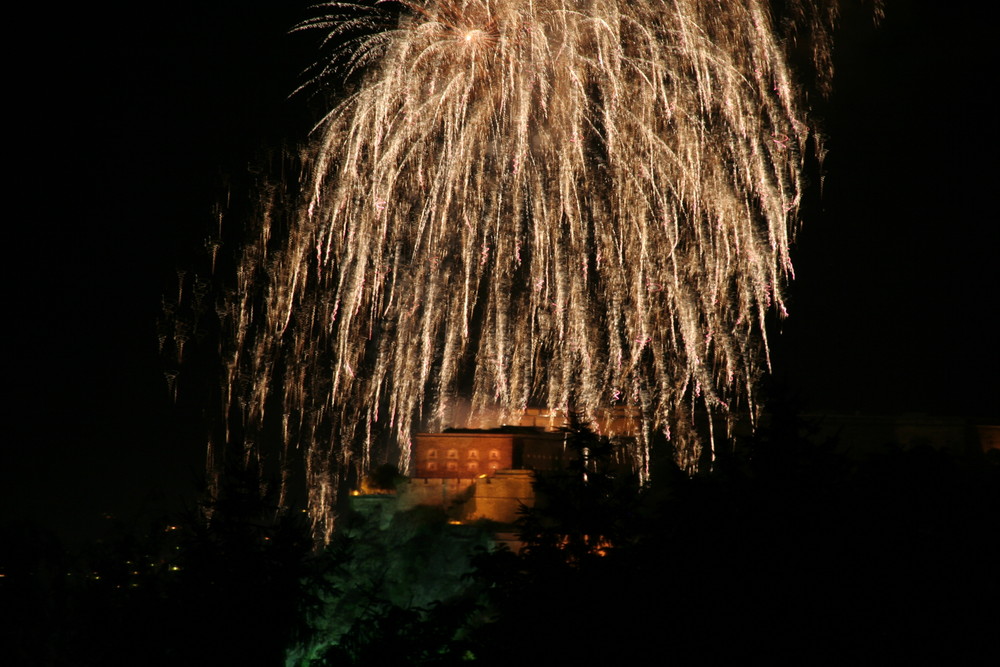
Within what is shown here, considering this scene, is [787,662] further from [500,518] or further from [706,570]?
[500,518]

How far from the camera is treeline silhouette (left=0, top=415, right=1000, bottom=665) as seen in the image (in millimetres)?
13203

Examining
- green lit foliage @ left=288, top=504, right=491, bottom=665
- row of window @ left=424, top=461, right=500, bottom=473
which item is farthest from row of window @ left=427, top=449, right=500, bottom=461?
green lit foliage @ left=288, top=504, right=491, bottom=665

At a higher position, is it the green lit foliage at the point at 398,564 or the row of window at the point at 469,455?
the row of window at the point at 469,455

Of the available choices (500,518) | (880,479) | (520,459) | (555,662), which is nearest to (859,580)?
(880,479)

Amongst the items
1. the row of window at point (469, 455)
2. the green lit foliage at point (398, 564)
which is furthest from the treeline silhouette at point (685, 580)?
the row of window at point (469, 455)

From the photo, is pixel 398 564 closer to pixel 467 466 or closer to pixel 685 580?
pixel 467 466

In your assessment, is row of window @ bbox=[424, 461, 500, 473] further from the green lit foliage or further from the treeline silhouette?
the treeline silhouette

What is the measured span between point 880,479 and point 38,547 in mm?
17406

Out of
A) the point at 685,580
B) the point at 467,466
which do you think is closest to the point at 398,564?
the point at 467,466

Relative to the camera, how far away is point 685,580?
1418cm

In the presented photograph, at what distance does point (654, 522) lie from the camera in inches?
617

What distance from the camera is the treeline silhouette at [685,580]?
1320 cm

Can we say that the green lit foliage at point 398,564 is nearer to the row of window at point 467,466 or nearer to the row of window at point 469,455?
the row of window at point 467,466

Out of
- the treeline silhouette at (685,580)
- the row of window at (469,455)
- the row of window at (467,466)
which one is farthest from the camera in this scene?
the row of window at (469,455)
